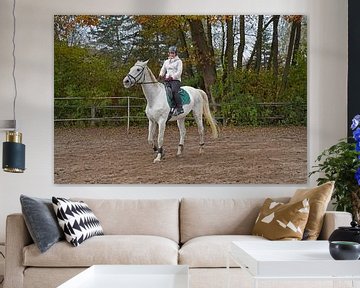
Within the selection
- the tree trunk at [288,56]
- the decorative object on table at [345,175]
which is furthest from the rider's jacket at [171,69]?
the decorative object on table at [345,175]

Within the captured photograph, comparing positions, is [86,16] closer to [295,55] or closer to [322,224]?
[295,55]

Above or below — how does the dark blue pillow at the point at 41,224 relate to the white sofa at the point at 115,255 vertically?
above

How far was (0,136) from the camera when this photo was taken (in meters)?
6.08

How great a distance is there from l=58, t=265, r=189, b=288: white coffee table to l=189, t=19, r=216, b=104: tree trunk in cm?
258

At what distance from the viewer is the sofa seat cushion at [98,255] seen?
4.63 meters

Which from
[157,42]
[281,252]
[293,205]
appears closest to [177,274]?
[281,252]

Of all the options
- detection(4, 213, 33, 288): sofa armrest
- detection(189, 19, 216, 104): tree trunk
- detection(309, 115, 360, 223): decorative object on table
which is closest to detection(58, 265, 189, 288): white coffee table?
detection(4, 213, 33, 288): sofa armrest

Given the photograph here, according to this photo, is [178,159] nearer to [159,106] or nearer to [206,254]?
[159,106]

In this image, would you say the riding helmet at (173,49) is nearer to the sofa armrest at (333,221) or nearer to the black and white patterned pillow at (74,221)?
the black and white patterned pillow at (74,221)

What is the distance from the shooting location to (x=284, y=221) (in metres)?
4.88

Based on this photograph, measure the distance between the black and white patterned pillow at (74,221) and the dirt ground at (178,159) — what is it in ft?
3.36

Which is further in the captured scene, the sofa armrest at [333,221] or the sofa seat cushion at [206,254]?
the sofa armrest at [333,221]

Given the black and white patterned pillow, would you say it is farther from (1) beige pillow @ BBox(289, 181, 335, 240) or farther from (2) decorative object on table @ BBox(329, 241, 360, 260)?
(2) decorative object on table @ BBox(329, 241, 360, 260)

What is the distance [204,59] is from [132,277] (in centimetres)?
284
